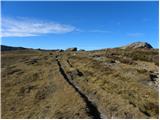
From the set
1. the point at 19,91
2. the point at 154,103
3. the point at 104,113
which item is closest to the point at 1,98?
the point at 19,91

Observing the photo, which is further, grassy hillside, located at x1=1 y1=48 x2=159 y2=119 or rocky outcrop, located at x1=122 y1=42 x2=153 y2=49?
rocky outcrop, located at x1=122 y1=42 x2=153 y2=49

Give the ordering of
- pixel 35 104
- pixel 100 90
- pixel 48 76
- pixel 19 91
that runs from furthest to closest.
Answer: pixel 48 76 < pixel 19 91 < pixel 100 90 < pixel 35 104

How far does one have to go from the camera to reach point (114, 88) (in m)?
30.1

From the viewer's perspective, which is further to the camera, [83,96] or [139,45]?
[139,45]

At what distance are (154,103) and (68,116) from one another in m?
7.74

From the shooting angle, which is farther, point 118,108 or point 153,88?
point 153,88

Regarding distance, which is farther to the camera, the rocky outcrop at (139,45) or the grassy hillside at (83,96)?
the rocky outcrop at (139,45)

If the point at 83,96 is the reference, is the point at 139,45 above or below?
above

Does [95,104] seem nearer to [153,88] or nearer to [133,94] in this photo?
[133,94]

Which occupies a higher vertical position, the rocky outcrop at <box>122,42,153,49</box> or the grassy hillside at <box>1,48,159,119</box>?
the rocky outcrop at <box>122,42,153,49</box>

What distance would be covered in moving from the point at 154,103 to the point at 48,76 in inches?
722

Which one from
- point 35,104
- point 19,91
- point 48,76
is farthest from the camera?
point 48,76

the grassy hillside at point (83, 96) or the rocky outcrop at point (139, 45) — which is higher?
the rocky outcrop at point (139, 45)

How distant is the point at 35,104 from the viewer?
2616cm
